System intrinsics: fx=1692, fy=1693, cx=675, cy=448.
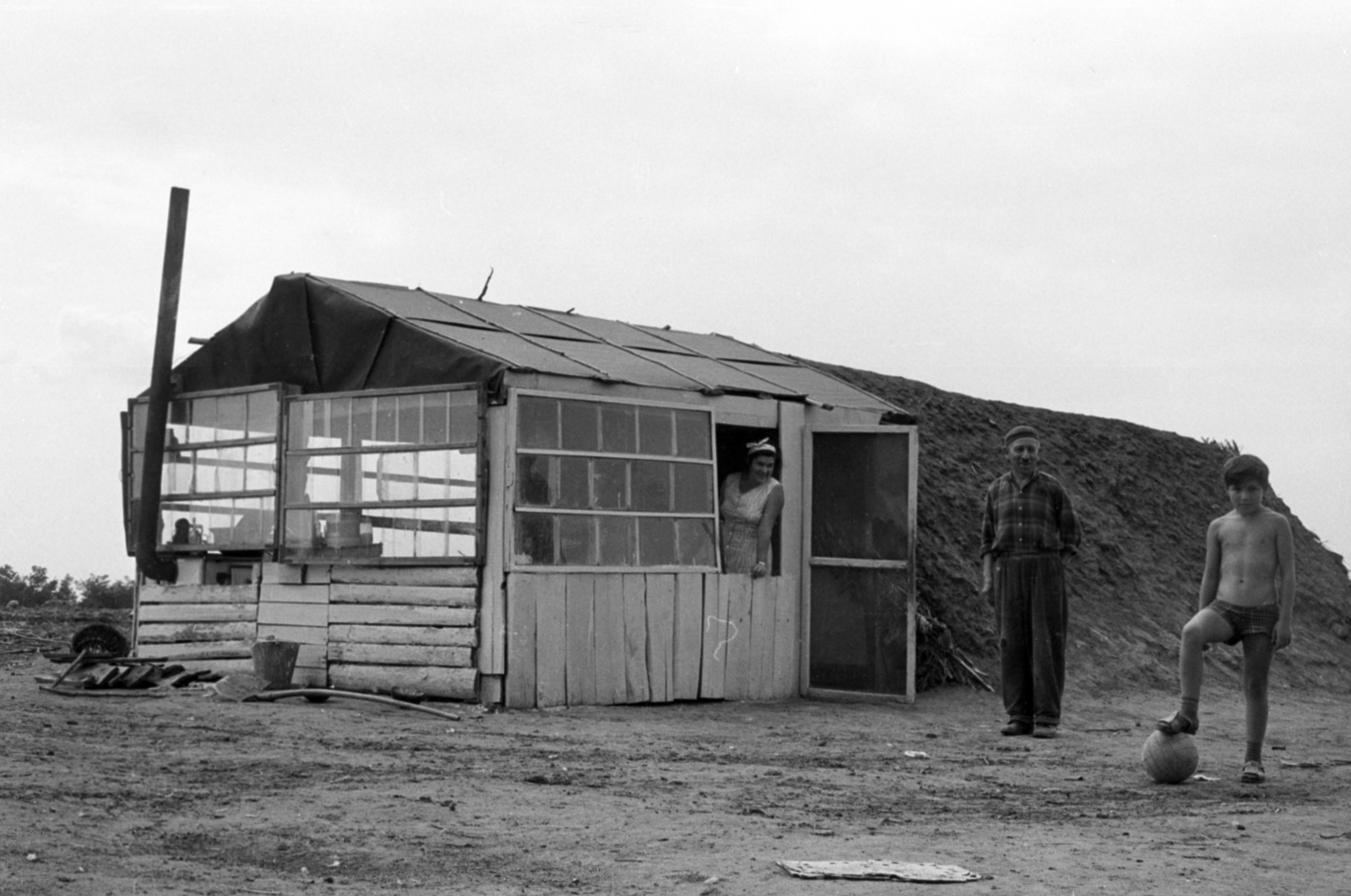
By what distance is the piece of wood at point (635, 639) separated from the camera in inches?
494

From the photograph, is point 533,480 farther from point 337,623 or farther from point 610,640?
point 337,623

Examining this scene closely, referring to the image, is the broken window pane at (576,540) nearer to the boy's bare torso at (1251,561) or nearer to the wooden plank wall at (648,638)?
the wooden plank wall at (648,638)

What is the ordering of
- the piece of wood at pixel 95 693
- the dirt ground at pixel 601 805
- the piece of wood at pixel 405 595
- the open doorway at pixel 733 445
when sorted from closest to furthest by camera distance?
the dirt ground at pixel 601 805
the piece of wood at pixel 95 693
the piece of wood at pixel 405 595
the open doorway at pixel 733 445

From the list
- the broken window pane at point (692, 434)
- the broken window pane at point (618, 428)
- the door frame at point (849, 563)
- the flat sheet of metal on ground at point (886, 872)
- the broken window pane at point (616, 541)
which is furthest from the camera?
the door frame at point (849, 563)

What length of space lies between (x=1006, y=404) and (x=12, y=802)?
14.9 m

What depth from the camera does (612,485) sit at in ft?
41.5

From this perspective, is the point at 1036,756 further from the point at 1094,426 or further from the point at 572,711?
the point at 1094,426

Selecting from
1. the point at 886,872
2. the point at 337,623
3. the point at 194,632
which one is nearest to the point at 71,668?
the point at 194,632

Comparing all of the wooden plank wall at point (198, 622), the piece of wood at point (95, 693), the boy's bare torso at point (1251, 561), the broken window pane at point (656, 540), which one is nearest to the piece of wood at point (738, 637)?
the broken window pane at point (656, 540)

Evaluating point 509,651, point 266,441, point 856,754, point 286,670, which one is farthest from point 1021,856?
point 266,441

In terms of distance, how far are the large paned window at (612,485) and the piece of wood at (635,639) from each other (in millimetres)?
186

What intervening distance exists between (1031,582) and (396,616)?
4.57 meters

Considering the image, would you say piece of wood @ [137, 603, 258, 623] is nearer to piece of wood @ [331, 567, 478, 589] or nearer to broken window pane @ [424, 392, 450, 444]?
piece of wood @ [331, 567, 478, 589]

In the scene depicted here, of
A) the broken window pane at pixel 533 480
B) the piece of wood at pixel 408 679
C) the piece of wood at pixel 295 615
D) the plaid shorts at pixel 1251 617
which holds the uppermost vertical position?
→ the broken window pane at pixel 533 480
